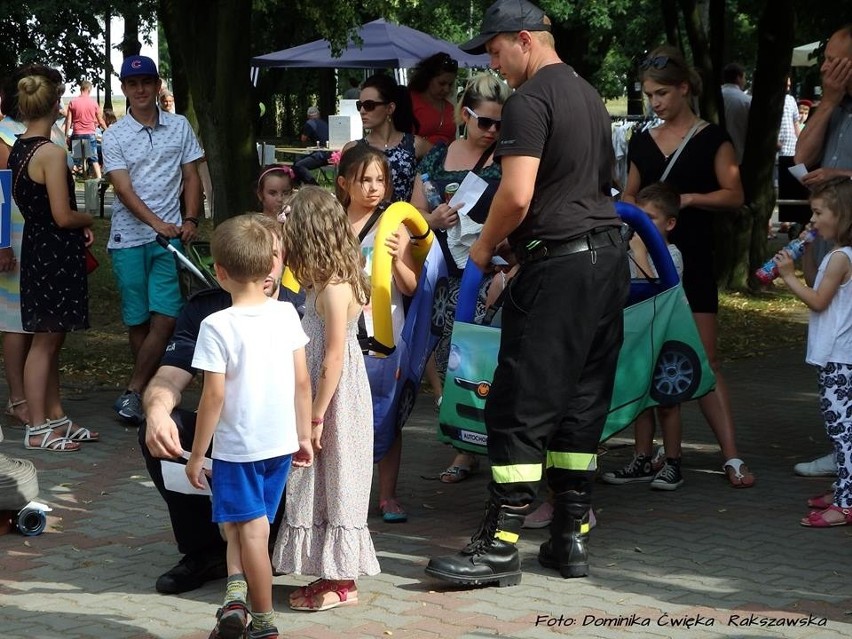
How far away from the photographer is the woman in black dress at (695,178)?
Result: 6547mm

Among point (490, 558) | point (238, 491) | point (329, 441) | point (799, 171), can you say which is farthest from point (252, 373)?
point (799, 171)

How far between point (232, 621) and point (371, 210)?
6.76 ft

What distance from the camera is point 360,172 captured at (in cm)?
561

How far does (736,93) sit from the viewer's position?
49.4ft

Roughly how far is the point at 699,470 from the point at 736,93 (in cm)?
893

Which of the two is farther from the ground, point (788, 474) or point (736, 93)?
point (736, 93)

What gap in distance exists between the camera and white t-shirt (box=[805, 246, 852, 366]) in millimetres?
6047

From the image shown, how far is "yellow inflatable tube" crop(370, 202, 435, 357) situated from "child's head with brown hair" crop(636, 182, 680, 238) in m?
1.33

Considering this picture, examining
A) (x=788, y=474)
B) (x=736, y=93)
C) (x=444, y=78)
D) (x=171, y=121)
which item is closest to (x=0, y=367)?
(x=171, y=121)

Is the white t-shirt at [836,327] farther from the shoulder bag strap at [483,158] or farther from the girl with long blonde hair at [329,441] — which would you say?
the girl with long blonde hair at [329,441]

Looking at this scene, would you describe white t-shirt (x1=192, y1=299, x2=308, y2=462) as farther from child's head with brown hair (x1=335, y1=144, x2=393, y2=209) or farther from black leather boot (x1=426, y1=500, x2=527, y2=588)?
child's head with brown hair (x1=335, y1=144, x2=393, y2=209)

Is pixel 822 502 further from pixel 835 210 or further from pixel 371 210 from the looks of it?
pixel 371 210

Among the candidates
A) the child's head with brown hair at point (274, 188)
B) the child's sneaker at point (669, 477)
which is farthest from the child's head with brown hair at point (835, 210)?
the child's head with brown hair at point (274, 188)

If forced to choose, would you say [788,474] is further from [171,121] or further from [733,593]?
[171,121]
